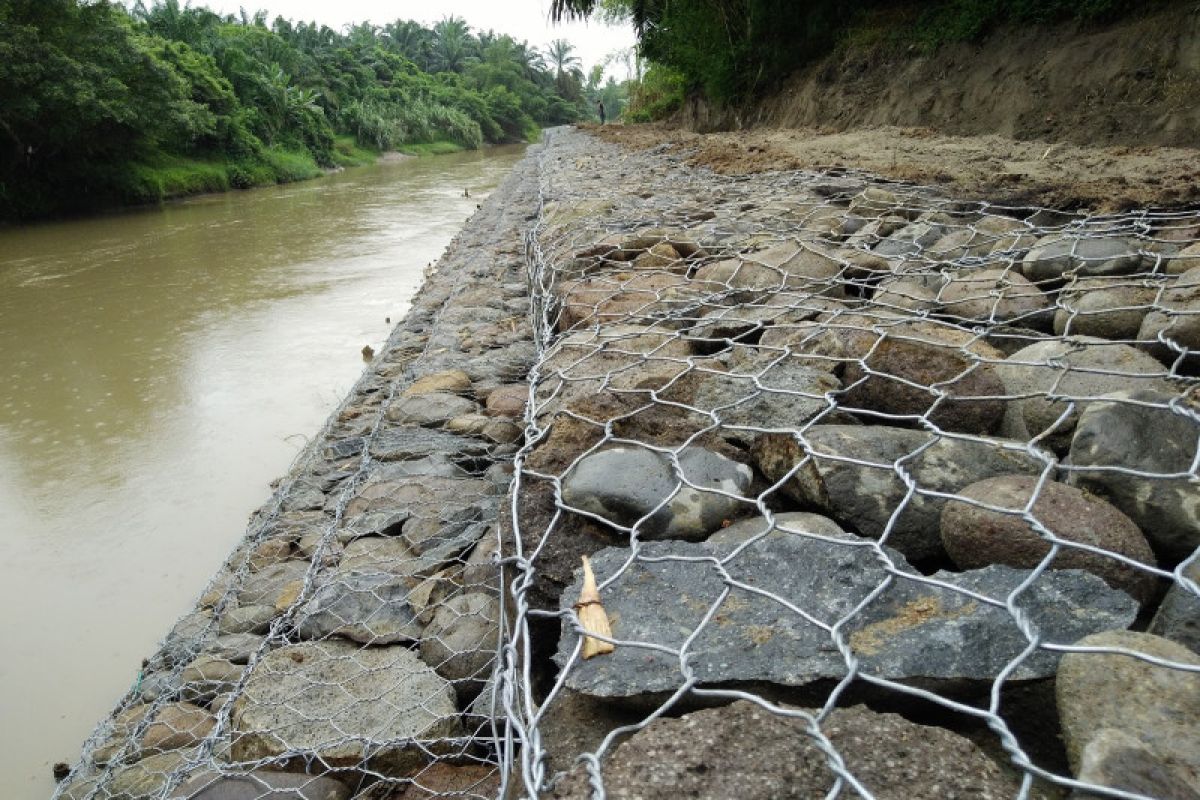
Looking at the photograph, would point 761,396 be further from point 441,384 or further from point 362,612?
point 441,384

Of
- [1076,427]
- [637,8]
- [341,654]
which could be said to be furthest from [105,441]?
[637,8]

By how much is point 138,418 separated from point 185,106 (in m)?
12.3

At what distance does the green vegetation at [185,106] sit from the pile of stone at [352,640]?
11739 millimetres

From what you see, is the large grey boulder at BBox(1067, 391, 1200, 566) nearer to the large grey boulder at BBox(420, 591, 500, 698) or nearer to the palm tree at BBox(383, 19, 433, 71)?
the large grey boulder at BBox(420, 591, 500, 698)

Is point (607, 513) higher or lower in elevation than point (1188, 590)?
lower

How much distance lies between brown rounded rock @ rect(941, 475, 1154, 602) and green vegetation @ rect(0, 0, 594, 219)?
13194 millimetres

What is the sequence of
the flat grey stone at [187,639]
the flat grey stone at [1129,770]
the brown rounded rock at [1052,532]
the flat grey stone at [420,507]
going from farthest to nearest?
the flat grey stone at [420,507], the flat grey stone at [187,639], the brown rounded rock at [1052,532], the flat grey stone at [1129,770]

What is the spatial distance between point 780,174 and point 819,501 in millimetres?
3487

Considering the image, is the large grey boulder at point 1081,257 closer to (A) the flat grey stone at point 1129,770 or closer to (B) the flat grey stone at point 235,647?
(A) the flat grey stone at point 1129,770

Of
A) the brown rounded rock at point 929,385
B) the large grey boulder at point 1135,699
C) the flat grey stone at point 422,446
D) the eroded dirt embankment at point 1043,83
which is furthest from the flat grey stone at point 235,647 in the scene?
the eroded dirt embankment at point 1043,83

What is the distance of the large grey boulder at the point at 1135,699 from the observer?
0.60 metres

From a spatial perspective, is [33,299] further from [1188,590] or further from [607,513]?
[1188,590]

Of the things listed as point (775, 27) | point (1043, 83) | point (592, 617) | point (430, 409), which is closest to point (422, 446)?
point (430, 409)

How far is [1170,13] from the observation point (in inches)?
144
